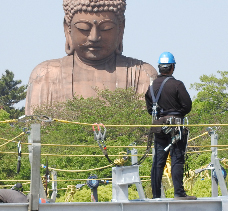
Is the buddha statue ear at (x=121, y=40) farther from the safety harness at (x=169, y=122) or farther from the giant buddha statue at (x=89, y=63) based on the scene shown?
Answer: the safety harness at (x=169, y=122)

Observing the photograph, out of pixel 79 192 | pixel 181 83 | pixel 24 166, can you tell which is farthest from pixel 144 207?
pixel 24 166

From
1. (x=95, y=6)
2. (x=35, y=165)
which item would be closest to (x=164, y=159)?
(x=35, y=165)

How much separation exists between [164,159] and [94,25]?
15744 mm

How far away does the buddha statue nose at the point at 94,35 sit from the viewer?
22.0 meters

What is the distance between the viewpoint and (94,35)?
72.0 ft

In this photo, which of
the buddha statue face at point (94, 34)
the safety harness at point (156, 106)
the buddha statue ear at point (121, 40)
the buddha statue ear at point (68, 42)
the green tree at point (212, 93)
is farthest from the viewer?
the green tree at point (212, 93)

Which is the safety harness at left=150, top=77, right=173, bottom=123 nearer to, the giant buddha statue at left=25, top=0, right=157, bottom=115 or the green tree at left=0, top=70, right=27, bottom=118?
the giant buddha statue at left=25, top=0, right=157, bottom=115

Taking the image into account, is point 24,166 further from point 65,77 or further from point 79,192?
point 65,77

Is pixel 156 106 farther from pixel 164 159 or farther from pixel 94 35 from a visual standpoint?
pixel 94 35

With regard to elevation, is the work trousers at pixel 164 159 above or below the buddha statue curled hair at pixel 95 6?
below

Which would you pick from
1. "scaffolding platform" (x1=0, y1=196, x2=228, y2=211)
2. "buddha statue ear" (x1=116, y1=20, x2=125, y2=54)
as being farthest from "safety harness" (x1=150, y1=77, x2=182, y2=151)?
"buddha statue ear" (x1=116, y1=20, x2=125, y2=54)

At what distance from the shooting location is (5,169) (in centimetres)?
1695

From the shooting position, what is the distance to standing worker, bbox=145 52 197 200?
645 centimetres

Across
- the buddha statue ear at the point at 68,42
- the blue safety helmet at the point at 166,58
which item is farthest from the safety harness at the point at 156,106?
the buddha statue ear at the point at 68,42
